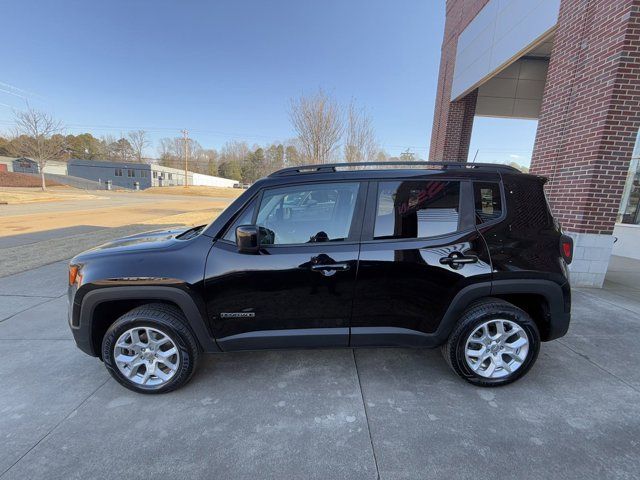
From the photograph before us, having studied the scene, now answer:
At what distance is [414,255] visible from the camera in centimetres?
237

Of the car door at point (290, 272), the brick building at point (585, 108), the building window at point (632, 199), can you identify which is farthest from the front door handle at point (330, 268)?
the building window at point (632, 199)

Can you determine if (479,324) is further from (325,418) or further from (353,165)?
(353,165)

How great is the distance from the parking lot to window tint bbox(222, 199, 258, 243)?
125cm

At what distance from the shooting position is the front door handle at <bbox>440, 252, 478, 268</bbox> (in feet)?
7.81

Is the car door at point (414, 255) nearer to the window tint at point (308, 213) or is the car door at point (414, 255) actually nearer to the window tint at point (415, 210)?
the window tint at point (415, 210)

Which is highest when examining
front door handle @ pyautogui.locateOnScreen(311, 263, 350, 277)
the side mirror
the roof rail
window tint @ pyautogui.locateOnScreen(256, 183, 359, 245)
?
the roof rail

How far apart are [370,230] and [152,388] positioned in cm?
215

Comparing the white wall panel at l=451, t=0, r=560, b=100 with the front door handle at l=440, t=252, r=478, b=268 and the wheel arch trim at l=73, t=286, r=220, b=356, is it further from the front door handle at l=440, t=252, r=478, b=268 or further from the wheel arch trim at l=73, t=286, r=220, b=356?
the wheel arch trim at l=73, t=286, r=220, b=356

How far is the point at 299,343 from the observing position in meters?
2.48

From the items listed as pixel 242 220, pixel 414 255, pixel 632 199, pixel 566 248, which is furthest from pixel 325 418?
pixel 632 199

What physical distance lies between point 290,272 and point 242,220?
56 cm

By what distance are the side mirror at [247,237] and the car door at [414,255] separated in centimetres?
81

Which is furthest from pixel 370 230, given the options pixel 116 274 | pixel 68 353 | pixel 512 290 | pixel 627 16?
pixel 627 16

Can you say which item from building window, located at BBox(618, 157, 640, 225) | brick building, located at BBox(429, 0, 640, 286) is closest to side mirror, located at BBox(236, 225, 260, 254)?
brick building, located at BBox(429, 0, 640, 286)
